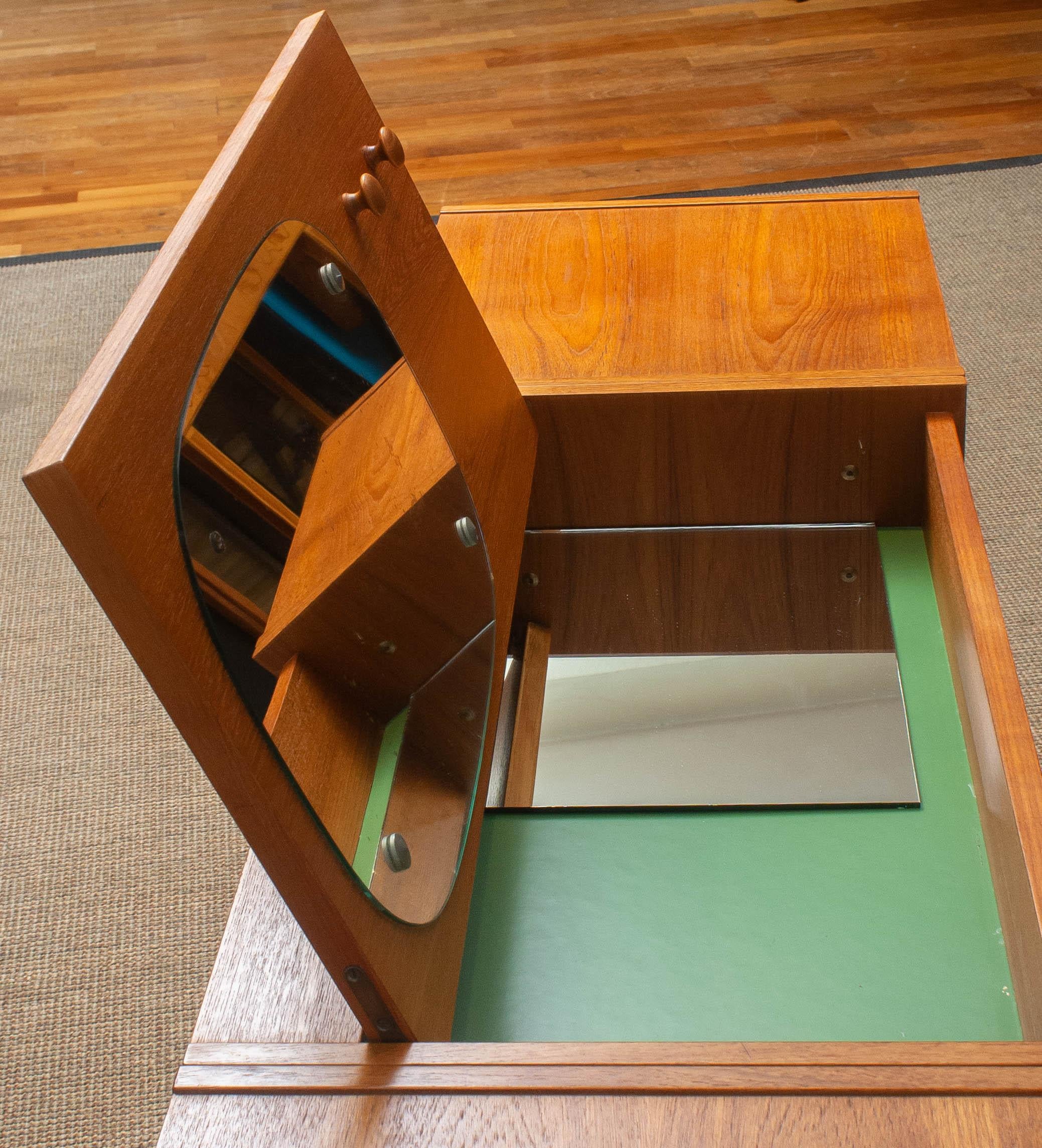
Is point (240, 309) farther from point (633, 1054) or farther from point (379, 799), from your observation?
point (633, 1054)

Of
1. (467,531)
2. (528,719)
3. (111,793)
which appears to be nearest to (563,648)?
(528,719)

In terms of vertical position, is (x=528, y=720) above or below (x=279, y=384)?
above

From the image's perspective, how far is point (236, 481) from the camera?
489mm

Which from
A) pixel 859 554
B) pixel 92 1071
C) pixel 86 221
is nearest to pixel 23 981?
pixel 92 1071

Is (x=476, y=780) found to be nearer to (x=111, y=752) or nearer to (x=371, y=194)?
(x=371, y=194)

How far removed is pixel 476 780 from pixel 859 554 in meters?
0.45

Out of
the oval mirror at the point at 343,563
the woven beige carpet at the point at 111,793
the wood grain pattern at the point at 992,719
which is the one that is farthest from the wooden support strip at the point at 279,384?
the woven beige carpet at the point at 111,793

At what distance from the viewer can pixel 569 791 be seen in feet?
2.78

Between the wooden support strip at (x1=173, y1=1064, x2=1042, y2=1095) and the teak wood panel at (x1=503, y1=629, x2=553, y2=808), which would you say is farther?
the teak wood panel at (x1=503, y1=629, x2=553, y2=808)

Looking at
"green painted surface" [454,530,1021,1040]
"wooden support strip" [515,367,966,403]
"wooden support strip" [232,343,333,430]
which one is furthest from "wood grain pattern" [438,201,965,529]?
"wooden support strip" [232,343,333,430]

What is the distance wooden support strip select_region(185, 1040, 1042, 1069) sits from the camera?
1.68ft

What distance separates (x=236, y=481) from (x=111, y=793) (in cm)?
116

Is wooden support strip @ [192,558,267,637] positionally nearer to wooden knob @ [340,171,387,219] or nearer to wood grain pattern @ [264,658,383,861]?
wood grain pattern @ [264,658,383,861]

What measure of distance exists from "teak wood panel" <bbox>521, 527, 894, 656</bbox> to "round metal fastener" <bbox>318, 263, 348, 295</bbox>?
399 mm
